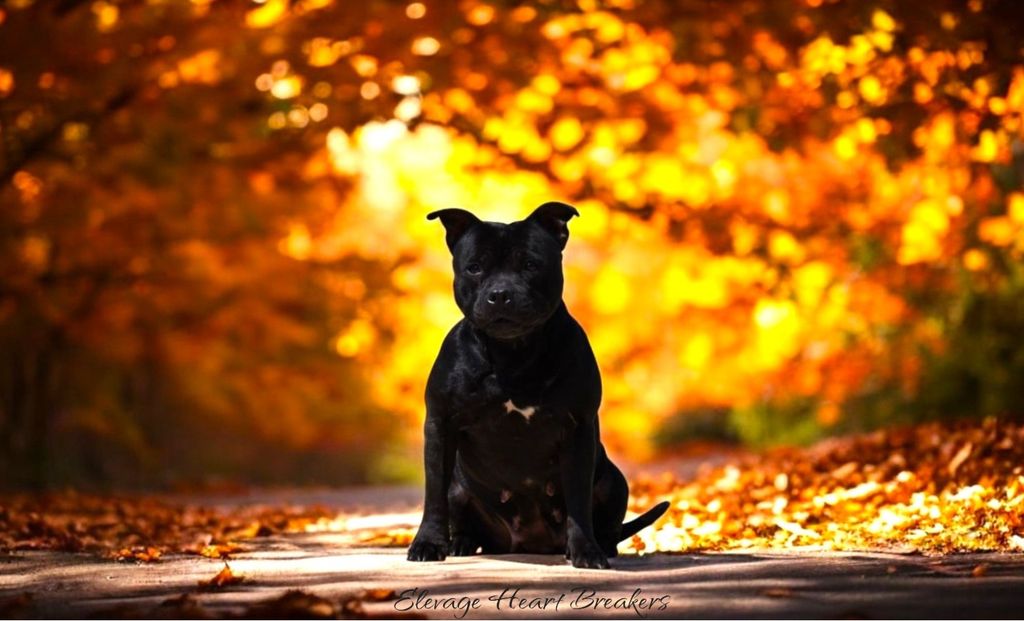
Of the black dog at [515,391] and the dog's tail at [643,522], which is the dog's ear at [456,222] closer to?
the black dog at [515,391]

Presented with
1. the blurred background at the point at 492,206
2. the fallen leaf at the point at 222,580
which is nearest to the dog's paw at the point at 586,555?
the fallen leaf at the point at 222,580

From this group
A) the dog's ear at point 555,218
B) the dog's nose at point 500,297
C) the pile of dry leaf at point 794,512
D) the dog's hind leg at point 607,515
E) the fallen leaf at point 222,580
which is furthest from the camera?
the pile of dry leaf at point 794,512

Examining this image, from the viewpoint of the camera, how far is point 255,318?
15.8m

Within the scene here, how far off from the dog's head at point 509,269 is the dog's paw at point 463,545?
1.03 meters

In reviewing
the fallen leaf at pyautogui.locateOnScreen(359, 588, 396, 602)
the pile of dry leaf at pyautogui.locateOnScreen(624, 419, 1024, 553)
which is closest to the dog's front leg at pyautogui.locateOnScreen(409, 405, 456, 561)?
the fallen leaf at pyautogui.locateOnScreen(359, 588, 396, 602)

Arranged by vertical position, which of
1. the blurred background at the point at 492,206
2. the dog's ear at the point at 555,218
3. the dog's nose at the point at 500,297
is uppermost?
the dog's ear at the point at 555,218

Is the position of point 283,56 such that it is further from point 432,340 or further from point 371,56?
point 432,340

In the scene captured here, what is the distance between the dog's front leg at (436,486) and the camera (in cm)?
552

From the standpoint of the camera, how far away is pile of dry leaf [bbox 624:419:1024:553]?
20.6 ft

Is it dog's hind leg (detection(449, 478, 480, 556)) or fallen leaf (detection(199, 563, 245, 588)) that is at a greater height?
fallen leaf (detection(199, 563, 245, 588))

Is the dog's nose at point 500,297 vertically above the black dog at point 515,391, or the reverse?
the dog's nose at point 500,297

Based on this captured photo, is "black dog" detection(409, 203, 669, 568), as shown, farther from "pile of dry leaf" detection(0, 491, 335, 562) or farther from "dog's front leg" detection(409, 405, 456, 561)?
"pile of dry leaf" detection(0, 491, 335, 562)

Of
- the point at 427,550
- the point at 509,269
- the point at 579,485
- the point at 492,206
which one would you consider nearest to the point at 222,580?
the point at 427,550

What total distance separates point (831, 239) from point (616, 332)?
251 inches
